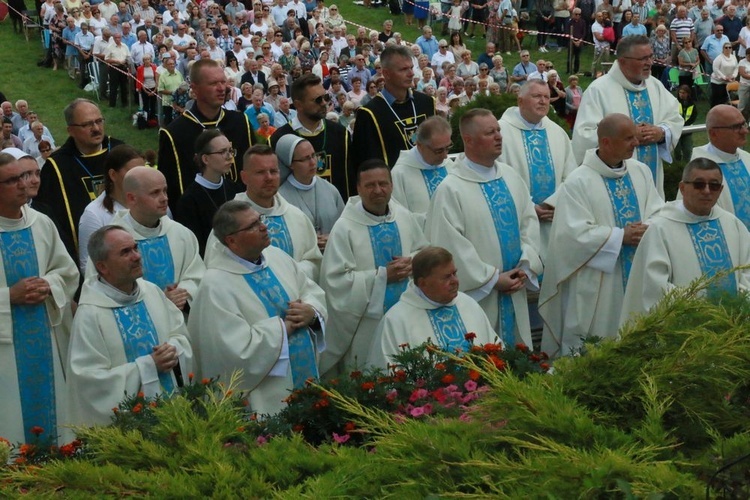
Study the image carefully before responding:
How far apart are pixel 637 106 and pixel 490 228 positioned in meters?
2.29

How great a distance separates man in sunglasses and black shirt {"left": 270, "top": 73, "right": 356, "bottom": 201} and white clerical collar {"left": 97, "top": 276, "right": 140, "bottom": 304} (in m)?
2.13

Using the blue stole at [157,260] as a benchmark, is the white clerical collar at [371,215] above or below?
above

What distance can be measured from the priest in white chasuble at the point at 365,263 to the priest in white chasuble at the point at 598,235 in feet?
3.73

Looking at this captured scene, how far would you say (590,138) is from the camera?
9664mm

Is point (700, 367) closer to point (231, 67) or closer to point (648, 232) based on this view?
point (648, 232)

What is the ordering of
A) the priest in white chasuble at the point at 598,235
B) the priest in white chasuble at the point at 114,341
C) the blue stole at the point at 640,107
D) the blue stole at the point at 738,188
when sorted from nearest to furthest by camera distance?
the priest in white chasuble at the point at 114,341
the priest in white chasuble at the point at 598,235
the blue stole at the point at 738,188
the blue stole at the point at 640,107

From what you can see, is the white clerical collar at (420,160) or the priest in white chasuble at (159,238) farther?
the white clerical collar at (420,160)

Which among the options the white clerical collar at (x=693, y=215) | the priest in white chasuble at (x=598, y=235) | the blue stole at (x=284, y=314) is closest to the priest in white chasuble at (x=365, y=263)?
the blue stole at (x=284, y=314)

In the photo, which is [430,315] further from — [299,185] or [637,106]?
[637,106]

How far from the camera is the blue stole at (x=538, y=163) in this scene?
365 inches

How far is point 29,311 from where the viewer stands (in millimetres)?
7031

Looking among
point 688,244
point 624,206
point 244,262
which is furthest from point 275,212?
point 688,244

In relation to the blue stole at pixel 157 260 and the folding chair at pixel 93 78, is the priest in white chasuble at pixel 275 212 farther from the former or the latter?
the folding chair at pixel 93 78

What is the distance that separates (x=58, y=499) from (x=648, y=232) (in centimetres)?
535
